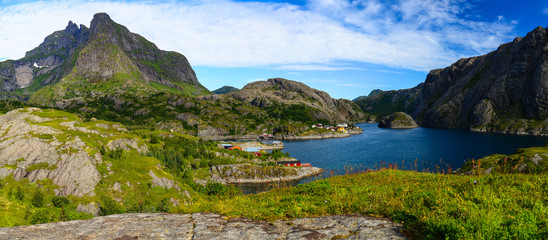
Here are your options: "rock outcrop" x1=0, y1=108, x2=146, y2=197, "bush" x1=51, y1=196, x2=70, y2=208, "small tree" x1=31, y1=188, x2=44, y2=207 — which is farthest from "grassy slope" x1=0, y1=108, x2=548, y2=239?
"rock outcrop" x1=0, y1=108, x2=146, y2=197

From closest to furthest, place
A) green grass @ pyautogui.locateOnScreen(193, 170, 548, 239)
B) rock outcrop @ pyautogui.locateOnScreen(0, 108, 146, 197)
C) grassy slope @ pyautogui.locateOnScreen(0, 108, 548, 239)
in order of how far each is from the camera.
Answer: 1. green grass @ pyautogui.locateOnScreen(193, 170, 548, 239)
2. grassy slope @ pyautogui.locateOnScreen(0, 108, 548, 239)
3. rock outcrop @ pyautogui.locateOnScreen(0, 108, 146, 197)

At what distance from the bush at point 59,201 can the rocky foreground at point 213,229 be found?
7065 centimetres

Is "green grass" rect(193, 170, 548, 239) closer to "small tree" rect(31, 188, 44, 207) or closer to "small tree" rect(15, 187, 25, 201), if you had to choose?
"small tree" rect(31, 188, 44, 207)

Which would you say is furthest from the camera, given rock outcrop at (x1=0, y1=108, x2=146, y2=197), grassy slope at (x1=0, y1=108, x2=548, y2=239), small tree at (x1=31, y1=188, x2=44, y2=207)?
rock outcrop at (x1=0, y1=108, x2=146, y2=197)

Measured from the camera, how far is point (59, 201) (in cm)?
6144

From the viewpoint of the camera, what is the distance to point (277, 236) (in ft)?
24.5

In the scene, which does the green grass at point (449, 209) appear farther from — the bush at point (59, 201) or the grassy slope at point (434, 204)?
the bush at point (59, 201)

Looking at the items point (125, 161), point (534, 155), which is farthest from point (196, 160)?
point (534, 155)

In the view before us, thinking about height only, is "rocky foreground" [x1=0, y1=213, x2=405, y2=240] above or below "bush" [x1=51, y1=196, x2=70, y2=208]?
above

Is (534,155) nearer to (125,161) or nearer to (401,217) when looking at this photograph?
(401,217)

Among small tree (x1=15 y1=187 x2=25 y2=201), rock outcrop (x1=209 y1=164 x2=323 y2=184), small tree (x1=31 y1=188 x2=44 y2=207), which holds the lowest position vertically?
rock outcrop (x1=209 y1=164 x2=323 y2=184)

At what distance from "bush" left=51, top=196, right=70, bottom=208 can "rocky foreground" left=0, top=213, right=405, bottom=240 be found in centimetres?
7065

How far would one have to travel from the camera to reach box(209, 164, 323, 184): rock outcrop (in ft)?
366

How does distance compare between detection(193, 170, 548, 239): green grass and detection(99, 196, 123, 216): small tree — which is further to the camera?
detection(99, 196, 123, 216): small tree
